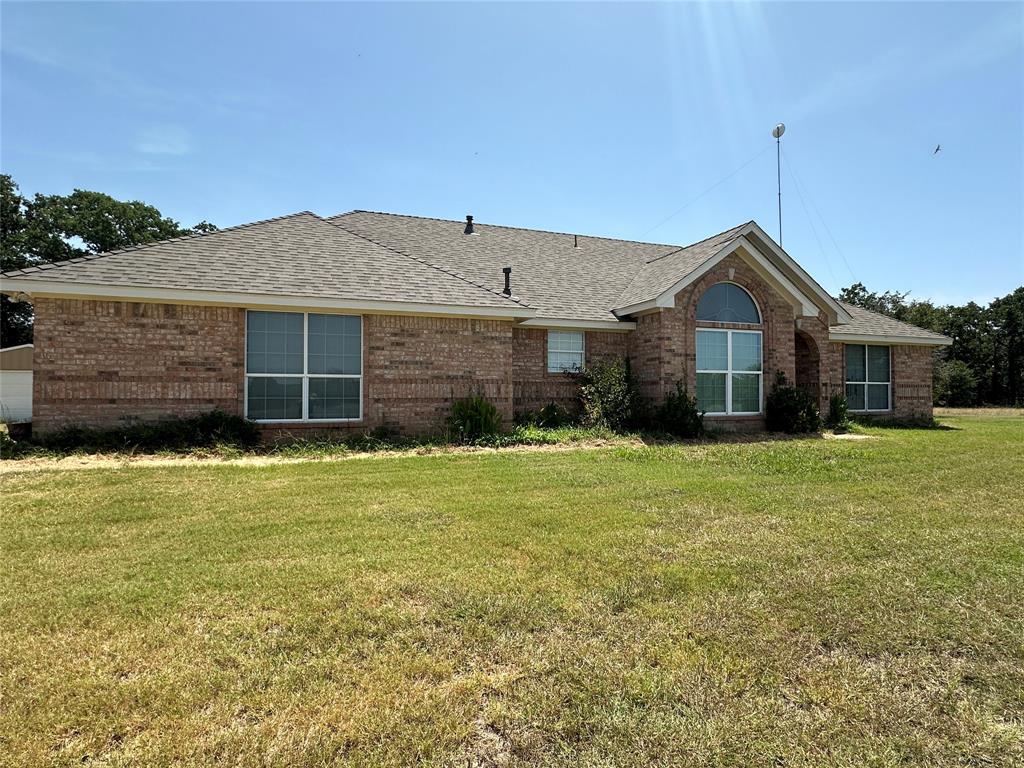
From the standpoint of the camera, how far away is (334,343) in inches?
481

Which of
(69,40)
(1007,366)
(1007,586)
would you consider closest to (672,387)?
(1007,586)

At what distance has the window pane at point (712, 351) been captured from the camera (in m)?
15.1

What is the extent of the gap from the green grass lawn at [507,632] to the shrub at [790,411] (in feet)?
28.8

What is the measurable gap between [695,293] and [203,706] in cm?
1434

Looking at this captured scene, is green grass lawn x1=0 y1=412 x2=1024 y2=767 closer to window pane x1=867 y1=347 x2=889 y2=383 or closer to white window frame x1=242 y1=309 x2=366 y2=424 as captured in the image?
white window frame x1=242 y1=309 x2=366 y2=424

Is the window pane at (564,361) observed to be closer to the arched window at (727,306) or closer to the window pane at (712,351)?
the window pane at (712,351)

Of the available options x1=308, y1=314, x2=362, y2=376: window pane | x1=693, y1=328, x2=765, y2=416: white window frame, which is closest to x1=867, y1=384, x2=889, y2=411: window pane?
x1=693, y1=328, x2=765, y2=416: white window frame

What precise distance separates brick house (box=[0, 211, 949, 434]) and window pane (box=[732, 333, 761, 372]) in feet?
0.16

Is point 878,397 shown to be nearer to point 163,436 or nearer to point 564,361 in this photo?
point 564,361

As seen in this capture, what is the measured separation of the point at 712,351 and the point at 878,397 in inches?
379

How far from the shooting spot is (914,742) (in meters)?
2.41

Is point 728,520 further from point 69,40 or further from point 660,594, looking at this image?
point 69,40

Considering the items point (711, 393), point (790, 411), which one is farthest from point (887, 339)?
point (711, 393)

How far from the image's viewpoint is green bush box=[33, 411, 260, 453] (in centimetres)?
995
